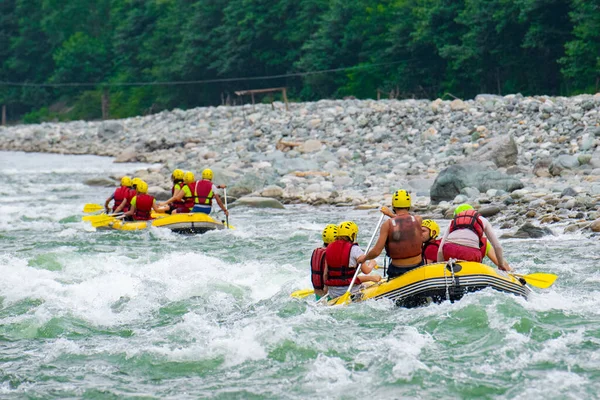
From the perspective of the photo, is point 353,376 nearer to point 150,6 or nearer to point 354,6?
point 354,6

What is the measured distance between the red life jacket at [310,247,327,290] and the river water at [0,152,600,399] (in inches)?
10.0

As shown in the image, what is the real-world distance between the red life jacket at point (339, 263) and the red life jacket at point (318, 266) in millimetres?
69

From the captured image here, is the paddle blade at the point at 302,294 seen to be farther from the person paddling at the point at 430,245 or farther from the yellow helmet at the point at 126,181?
the yellow helmet at the point at 126,181

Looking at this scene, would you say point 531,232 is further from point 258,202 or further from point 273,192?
point 273,192

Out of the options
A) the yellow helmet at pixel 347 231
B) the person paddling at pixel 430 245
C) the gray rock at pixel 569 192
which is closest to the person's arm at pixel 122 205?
the gray rock at pixel 569 192

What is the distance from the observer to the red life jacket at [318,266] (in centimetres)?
1023

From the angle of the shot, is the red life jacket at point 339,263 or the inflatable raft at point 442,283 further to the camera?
the red life jacket at point 339,263

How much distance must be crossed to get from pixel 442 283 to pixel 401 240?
0.70 meters

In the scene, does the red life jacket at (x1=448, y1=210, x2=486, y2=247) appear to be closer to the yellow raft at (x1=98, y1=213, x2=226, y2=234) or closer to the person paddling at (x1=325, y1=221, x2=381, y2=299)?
the person paddling at (x1=325, y1=221, x2=381, y2=299)

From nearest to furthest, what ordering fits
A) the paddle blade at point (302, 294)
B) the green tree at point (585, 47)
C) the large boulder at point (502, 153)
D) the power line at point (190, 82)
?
the paddle blade at point (302, 294) → the large boulder at point (502, 153) → the green tree at point (585, 47) → the power line at point (190, 82)

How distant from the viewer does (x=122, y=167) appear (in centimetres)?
3622

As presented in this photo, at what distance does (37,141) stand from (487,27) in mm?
25677

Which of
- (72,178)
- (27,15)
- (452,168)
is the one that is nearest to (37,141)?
(72,178)

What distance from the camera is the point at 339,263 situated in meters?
10.1
